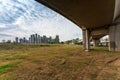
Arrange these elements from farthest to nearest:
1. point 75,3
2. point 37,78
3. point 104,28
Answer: point 104,28
point 75,3
point 37,78

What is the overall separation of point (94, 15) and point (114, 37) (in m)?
13.9

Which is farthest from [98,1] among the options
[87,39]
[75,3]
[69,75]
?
[87,39]

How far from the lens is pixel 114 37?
45.8 metres

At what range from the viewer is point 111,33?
150 feet

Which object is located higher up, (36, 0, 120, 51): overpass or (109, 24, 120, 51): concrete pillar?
(36, 0, 120, 51): overpass

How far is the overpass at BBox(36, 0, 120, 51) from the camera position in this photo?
24.6 meters

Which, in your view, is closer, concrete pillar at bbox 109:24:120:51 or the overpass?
the overpass

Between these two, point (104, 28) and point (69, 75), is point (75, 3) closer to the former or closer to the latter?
point (69, 75)

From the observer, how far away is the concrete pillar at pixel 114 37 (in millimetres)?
44581

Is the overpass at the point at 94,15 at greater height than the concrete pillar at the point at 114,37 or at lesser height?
greater

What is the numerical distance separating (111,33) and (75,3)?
79.2 ft

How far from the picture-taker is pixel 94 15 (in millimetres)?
34188

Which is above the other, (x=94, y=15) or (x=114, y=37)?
(x=94, y=15)

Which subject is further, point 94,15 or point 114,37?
point 114,37
